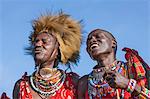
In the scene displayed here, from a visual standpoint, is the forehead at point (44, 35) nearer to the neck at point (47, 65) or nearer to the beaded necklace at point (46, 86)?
the neck at point (47, 65)

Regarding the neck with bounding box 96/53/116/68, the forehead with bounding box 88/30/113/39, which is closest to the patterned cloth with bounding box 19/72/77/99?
the neck with bounding box 96/53/116/68

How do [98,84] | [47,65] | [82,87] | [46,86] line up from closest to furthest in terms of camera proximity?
1. [98,84]
2. [82,87]
3. [46,86]
4. [47,65]

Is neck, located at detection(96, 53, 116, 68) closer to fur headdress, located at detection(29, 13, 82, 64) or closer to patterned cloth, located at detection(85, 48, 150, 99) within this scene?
patterned cloth, located at detection(85, 48, 150, 99)

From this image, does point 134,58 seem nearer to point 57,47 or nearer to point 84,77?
point 84,77

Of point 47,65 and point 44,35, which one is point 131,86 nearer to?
point 47,65

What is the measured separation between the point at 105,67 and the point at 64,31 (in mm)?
899

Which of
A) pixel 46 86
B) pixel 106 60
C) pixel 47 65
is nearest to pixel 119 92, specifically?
pixel 106 60

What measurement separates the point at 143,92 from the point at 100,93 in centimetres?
81

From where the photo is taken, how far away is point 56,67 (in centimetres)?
644

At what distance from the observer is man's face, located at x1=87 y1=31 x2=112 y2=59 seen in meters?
5.86

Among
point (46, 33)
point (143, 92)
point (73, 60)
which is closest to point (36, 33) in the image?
point (46, 33)

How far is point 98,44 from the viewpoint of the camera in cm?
589

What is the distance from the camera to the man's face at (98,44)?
586cm

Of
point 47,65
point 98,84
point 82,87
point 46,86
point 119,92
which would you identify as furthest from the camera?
point 47,65
